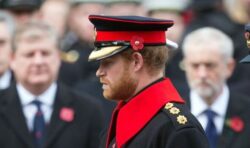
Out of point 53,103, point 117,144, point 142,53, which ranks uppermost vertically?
point 142,53

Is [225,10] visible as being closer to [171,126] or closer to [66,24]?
[66,24]

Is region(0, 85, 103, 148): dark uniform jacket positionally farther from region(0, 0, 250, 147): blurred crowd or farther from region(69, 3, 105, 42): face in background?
region(69, 3, 105, 42): face in background

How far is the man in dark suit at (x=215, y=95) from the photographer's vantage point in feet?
27.9

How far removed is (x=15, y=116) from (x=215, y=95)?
1713 millimetres

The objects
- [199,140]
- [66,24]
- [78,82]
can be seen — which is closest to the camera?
[199,140]

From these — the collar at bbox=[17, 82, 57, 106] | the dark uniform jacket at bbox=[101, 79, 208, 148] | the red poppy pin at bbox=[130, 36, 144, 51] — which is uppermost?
the red poppy pin at bbox=[130, 36, 144, 51]

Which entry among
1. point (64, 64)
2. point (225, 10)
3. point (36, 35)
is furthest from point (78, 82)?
point (225, 10)

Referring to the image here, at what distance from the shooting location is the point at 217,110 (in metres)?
8.73

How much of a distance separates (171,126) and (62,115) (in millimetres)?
2892

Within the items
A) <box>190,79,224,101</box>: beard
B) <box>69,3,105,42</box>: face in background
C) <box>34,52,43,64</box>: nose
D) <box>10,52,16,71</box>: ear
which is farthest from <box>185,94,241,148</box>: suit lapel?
<box>69,3,105,42</box>: face in background

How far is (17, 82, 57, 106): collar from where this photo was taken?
905cm

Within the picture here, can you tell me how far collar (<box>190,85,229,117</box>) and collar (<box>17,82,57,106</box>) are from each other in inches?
48.3

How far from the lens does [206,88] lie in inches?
347

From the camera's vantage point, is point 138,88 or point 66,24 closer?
point 138,88
